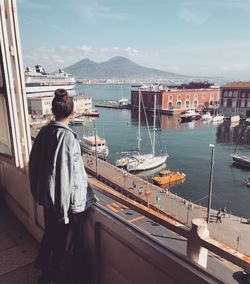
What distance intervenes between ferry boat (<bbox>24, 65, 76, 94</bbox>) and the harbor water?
15427 millimetres

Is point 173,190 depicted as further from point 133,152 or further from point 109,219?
point 109,219

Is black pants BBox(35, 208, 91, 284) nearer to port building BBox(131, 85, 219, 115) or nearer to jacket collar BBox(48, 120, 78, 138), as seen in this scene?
jacket collar BBox(48, 120, 78, 138)

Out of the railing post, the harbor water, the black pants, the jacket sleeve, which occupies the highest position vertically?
the jacket sleeve

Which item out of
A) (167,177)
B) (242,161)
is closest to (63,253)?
(167,177)

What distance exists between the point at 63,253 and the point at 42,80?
57.1 m

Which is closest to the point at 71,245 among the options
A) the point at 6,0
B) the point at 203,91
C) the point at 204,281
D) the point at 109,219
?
the point at 109,219

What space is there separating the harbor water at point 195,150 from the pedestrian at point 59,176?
13.7 metres

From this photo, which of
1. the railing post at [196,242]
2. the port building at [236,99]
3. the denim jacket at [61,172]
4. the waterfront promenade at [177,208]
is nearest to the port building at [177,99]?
the port building at [236,99]

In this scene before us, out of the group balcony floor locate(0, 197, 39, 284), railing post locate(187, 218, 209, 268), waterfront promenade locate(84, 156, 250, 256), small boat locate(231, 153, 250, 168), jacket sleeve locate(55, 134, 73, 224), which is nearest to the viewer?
railing post locate(187, 218, 209, 268)

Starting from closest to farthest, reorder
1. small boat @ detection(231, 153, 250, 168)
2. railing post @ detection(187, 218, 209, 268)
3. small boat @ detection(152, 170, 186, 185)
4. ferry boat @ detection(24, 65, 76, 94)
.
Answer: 1. railing post @ detection(187, 218, 209, 268)
2. small boat @ detection(152, 170, 186, 185)
3. small boat @ detection(231, 153, 250, 168)
4. ferry boat @ detection(24, 65, 76, 94)

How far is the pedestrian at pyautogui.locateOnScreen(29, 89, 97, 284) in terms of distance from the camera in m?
1.27

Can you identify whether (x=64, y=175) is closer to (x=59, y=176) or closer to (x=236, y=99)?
(x=59, y=176)

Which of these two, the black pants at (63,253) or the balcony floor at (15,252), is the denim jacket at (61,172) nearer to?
the black pants at (63,253)

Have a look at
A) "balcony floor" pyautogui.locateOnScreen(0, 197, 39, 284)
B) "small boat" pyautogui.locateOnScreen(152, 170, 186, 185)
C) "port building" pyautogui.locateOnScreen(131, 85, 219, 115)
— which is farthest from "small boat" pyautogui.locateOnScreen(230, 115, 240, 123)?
"balcony floor" pyautogui.locateOnScreen(0, 197, 39, 284)
